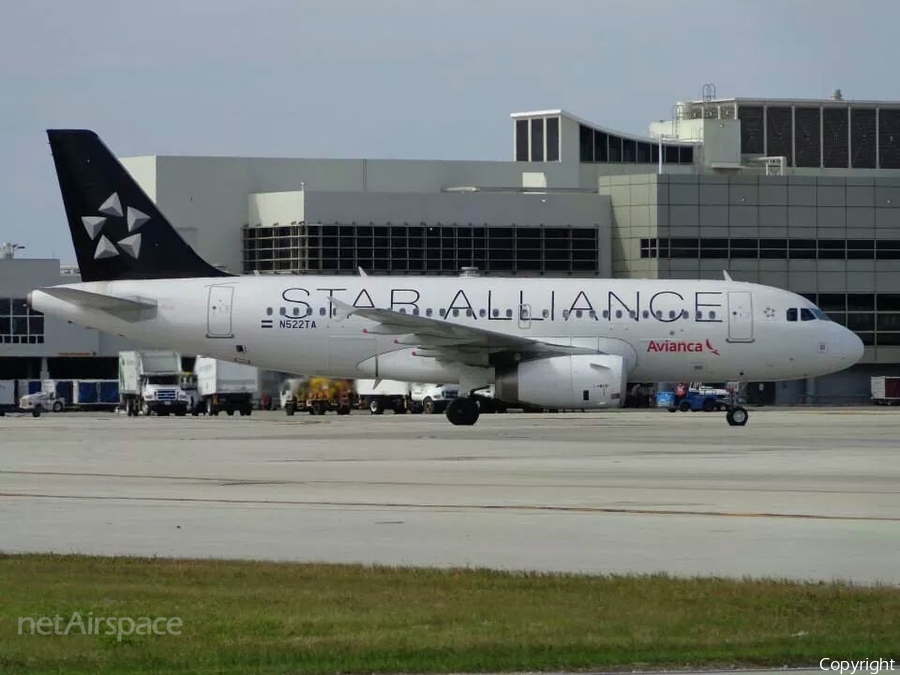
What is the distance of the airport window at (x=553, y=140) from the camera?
4264 inches

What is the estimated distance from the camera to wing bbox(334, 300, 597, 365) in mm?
39156

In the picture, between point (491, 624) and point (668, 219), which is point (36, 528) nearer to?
point (491, 624)

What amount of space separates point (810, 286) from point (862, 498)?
76.0m

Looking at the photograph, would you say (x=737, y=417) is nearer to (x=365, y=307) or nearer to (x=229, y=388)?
(x=365, y=307)

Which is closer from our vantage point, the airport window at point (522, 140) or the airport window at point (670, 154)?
the airport window at point (670, 154)

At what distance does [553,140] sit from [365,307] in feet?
225

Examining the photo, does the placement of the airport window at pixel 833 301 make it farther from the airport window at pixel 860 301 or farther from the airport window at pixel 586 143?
the airport window at pixel 586 143

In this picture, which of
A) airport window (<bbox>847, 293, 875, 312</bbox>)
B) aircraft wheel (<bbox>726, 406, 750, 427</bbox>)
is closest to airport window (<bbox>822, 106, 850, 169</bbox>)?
airport window (<bbox>847, 293, 875, 312</bbox>)

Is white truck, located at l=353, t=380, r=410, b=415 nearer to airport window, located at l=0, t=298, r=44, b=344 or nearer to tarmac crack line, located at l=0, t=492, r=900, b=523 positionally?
airport window, located at l=0, t=298, r=44, b=344

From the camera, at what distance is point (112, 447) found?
32.7 meters

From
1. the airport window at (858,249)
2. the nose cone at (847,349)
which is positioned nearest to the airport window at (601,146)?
the airport window at (858,249)
